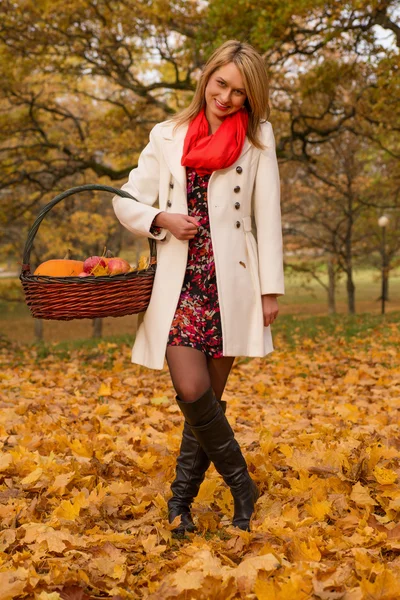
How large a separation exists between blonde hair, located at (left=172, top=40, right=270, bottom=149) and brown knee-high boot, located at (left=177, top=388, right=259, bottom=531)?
45.4 inches

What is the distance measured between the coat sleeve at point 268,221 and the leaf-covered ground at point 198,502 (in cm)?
97

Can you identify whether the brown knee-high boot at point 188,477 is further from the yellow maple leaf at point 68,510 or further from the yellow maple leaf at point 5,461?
the yellow maple leaf at point 5,461

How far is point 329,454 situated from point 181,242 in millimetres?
1363

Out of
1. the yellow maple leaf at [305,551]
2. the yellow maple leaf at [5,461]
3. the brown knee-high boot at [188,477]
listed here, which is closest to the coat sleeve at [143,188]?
the brown knee-high boot at [188,477]

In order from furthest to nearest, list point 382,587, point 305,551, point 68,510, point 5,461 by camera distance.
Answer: point 5,461 < point 68,510 < point 305,551 < point 382,587

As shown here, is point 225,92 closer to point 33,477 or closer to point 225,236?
point 225,236

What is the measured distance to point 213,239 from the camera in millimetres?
2801

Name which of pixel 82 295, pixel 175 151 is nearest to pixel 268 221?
pixel 175 151

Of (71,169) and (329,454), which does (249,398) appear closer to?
(329,454)

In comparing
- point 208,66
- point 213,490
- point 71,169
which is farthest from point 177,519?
point 71,169

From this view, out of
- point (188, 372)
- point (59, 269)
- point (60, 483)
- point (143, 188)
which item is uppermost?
point (143, 188)

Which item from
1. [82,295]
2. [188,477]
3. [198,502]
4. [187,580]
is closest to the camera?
[187,580]

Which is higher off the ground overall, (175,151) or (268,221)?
(175,151)

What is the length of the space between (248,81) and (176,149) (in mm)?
411
